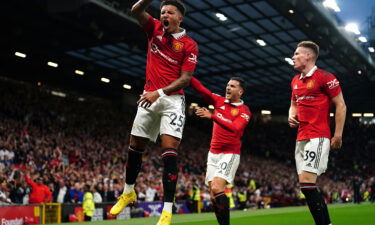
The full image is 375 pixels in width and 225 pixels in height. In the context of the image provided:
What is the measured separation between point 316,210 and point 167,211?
1.84m

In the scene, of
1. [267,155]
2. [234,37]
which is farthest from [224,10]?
[267,155]

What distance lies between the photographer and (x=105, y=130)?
98.3 ft

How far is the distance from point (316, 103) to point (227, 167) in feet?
6.67

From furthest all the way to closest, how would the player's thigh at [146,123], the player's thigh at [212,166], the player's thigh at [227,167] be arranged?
1. the player's thigh at [212,166]
2. the player's thigh at [227,167]
3. the player's thigh at [146,123]

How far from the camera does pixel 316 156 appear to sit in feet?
18.0

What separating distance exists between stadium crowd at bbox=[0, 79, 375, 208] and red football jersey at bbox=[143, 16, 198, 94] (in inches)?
370

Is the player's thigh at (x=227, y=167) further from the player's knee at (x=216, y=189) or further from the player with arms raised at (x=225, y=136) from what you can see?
the player's knee at (x=216, y=189)

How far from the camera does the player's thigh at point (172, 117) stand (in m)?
5.24

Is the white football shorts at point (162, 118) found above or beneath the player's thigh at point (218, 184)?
above

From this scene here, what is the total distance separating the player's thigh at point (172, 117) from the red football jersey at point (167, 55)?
0.48 feet

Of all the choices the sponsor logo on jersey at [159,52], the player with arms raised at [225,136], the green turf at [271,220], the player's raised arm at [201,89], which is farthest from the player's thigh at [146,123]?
the green turf at [271,220]

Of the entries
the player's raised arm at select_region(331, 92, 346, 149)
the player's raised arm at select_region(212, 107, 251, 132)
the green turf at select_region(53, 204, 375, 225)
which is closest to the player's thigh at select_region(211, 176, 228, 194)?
the player's raised arm at select_region(212, 107, 251, 132)

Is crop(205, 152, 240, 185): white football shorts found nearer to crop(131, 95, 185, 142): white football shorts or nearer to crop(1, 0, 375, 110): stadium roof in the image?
crop(131, 95, 185, 142): white football shorts

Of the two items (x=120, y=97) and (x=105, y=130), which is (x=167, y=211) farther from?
(x=120, y=97)
